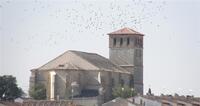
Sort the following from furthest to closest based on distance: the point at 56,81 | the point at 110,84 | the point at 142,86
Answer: the point at 142,86 → the point at 110,84 → the point at 56,81

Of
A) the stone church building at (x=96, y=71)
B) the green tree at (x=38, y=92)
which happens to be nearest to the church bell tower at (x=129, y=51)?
the stone church building at (x=96, y=71)

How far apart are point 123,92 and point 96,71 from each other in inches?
147

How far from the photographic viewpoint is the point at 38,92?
79.6m

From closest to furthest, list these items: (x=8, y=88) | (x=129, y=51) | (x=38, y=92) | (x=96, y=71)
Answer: (x=38, y=92)
(x=8, y=88)
(x=96, y=71)
(x=129, y=51)

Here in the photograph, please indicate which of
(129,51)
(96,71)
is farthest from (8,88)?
(129,51)

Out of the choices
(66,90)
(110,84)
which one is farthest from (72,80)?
(110,84)

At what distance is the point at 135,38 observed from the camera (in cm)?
8781

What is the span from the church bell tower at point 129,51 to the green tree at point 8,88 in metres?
12.2

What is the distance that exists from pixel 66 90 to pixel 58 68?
2.28m

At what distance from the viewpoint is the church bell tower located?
8788cm

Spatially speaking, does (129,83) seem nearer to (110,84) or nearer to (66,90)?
(110,84)

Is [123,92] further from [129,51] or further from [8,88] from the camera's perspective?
[8,88]

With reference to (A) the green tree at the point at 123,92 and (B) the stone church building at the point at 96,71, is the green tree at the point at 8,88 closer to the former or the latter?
(B) the stone church building at the point at 96,71

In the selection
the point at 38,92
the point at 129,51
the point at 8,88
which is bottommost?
the point at 38,92
